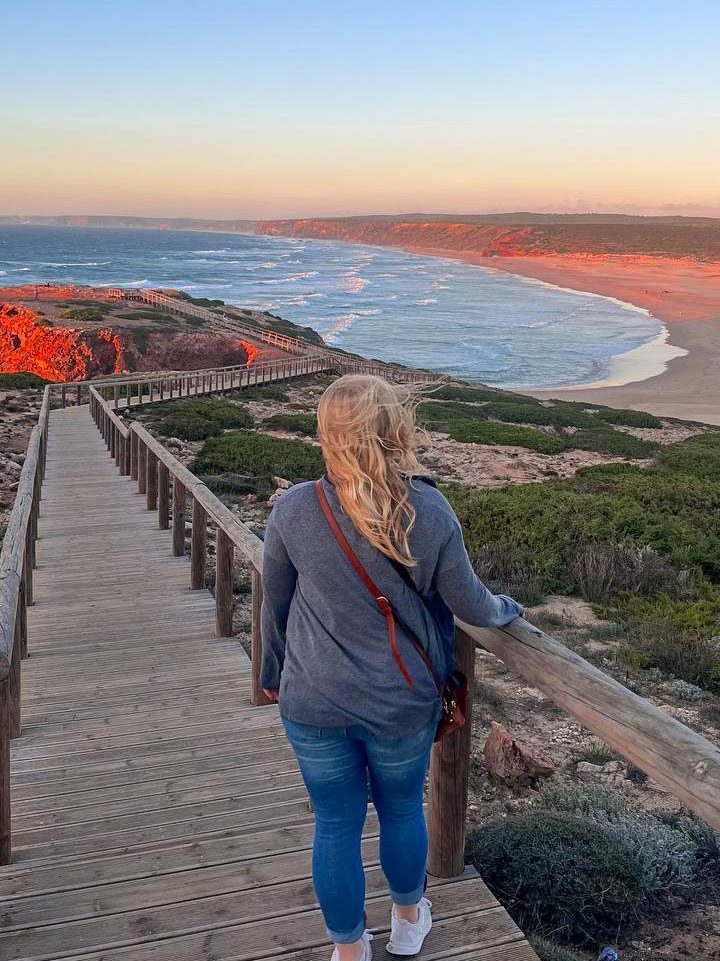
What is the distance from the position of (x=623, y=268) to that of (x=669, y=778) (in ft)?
466

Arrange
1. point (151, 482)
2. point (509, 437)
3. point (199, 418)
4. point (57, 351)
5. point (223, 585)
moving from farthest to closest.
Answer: point (57, 351), point (199, 418), point (509, 437), point (151, 482), point (223, 585)

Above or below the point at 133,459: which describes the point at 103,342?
below

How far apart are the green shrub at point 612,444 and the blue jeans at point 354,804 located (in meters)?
18.6

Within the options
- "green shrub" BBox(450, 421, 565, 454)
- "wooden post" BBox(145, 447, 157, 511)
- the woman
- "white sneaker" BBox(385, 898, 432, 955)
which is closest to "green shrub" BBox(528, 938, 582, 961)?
"white sneaker" BBox(385, 898, 432, 955)

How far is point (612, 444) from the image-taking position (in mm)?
20828

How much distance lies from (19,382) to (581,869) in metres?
25.9

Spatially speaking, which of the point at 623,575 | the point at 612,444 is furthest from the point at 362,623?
the point at 612,444

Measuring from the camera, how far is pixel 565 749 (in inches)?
204

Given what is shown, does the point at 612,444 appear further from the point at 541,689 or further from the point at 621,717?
the point at 621,717

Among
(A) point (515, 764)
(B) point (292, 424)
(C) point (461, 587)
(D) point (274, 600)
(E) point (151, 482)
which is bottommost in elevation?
(B) point (292, 424)

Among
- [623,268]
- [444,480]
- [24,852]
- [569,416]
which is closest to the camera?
[24,852]

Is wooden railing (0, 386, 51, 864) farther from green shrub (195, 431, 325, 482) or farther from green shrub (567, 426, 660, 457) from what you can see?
green shrub (567, 426, 660, 457)

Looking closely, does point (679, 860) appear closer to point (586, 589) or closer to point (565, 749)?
point (565, 749)

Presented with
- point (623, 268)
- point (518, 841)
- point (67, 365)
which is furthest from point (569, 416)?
point (623, 268)
